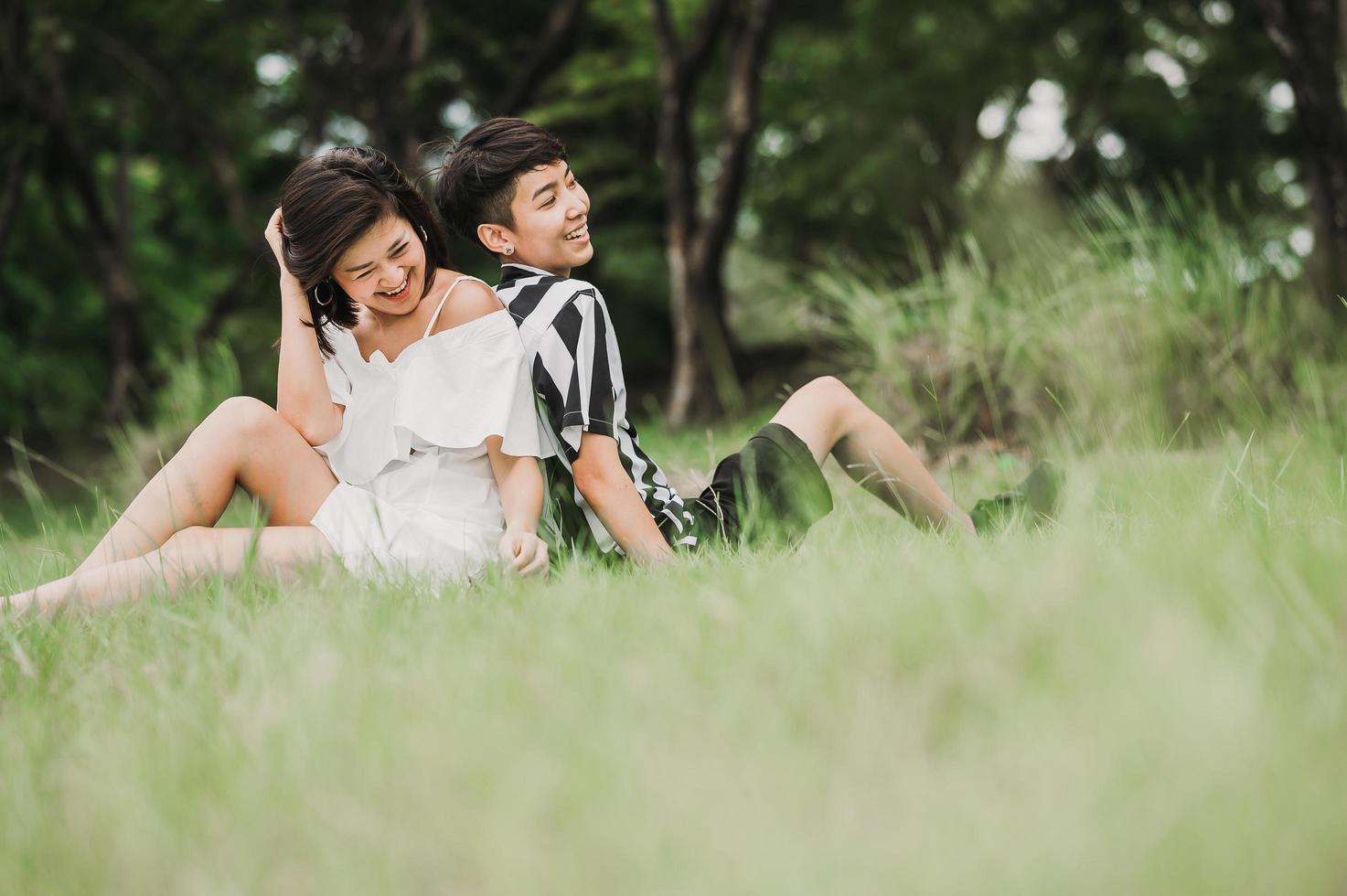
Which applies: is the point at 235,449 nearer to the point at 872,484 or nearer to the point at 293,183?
the point at 293,183

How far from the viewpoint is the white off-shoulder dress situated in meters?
2.37

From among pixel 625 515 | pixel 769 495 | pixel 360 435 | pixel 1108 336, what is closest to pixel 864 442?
pixel 769 495

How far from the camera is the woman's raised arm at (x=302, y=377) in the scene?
252 centimetres

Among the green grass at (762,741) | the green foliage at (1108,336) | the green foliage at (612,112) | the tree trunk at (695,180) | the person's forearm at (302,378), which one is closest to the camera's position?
the green grass at (762,741)

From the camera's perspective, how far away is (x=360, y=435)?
2.60 meters

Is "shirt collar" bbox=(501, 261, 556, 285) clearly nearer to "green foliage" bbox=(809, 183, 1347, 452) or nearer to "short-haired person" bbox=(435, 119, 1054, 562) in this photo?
"short-haired person" bbox=(435, 119, 1054, 562)

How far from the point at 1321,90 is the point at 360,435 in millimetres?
4432

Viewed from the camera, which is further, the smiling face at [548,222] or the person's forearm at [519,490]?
the smiling face at [548,222]

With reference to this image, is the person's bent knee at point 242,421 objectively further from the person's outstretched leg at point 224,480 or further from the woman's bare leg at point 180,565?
the woman's bare leg at point 180,565

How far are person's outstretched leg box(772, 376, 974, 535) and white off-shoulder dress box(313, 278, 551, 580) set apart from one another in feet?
2.05

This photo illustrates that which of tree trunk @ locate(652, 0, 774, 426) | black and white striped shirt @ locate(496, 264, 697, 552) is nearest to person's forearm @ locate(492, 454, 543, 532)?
black and white striped shirt @ locate(496, 264, 697, 552)

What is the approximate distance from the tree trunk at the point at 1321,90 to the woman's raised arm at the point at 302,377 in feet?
13.6

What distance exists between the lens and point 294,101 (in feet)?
44.2

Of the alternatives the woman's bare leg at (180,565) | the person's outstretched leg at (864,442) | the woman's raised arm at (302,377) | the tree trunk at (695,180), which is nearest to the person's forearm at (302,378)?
the woman's raised arm at (302,377)
